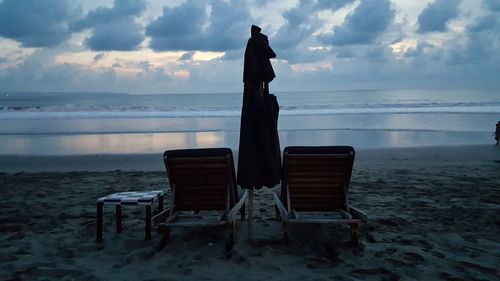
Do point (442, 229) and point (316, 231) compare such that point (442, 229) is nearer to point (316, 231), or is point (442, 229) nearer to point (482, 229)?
point (482, 229)

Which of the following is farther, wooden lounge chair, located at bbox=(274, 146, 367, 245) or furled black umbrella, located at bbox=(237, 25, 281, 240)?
wooden lounge chair, located at bbox=(274, 146, 367, 245)

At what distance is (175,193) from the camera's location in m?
4.97

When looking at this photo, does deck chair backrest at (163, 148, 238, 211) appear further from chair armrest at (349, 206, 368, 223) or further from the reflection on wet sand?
the reflection on wet sand

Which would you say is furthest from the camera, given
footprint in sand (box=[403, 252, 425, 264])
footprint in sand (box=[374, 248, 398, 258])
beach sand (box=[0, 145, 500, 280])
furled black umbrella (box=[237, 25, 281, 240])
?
furled black umbrella (box=[237, 25, 281, 240])

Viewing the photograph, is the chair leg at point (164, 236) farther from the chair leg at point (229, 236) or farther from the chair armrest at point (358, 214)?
the chair armrest at point (358, 214)

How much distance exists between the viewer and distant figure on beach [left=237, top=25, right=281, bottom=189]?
4.39m

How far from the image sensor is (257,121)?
4.43 meters

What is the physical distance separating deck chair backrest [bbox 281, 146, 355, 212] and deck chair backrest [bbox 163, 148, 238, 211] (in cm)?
67

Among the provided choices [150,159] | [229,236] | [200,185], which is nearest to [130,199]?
[200,185]

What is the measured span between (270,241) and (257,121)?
1.39 m

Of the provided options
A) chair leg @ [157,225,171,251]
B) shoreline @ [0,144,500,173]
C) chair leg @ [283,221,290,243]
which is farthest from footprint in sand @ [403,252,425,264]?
shoreline @ [0,144,500,173]

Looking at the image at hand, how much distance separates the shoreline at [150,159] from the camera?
1086cm

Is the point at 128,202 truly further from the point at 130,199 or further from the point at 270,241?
the point at 270,241

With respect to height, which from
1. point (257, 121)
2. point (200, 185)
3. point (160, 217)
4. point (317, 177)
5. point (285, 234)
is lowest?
point (285, 234)
